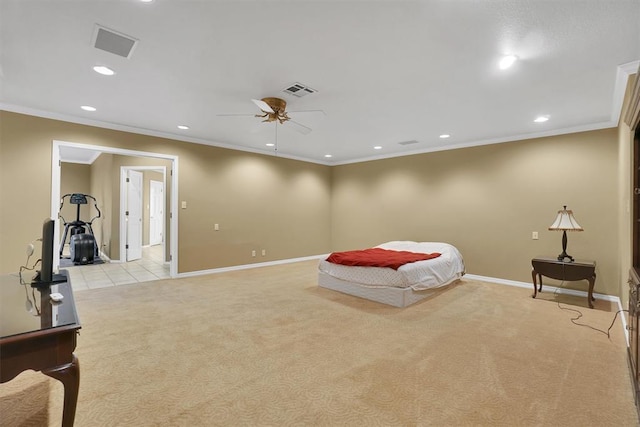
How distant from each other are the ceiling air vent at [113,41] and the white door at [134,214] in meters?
5.51

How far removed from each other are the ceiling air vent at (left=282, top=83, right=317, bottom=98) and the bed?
93.5 inches

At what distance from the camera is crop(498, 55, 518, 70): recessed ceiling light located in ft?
8.46

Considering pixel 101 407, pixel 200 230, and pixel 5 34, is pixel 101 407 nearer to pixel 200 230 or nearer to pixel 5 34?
pixel 5 34

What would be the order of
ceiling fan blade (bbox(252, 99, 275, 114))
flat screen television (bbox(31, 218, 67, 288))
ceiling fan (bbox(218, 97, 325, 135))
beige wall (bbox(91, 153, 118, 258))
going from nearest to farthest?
flat screen television (bbox(31, 218, 67, 288)), ceiling fan blade (bbox(252, 99, 275, 114)), ceiling fan (bbox(218, 97, 325, 135)), beige wall (bbox(91, 153, 118, 258))

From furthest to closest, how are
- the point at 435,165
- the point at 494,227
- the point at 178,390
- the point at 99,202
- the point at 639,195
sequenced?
the point at 99,202
the point at 435,165
the point at 494,227
the point at 639,195
the point at 178,390

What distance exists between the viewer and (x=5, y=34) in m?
2.33

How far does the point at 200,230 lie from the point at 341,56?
169 inches

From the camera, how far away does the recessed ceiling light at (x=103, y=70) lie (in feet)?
9.43

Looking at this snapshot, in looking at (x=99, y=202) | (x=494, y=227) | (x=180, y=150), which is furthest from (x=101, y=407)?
(x=99, y=202)

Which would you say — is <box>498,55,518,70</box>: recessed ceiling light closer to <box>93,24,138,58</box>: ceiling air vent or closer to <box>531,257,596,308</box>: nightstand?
<box>531,257,596,308</box>: nightstand

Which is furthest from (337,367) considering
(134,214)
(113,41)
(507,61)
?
(134,214)

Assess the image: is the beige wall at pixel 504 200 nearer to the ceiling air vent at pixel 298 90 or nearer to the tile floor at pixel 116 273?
the ceiling air vent at pixel 298 90

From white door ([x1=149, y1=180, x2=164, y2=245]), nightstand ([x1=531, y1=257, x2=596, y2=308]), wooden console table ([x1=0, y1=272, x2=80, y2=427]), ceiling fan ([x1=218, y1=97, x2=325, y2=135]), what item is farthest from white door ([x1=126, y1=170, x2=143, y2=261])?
nightstand ([x1=531, y1=257, x2=596, y2=308])

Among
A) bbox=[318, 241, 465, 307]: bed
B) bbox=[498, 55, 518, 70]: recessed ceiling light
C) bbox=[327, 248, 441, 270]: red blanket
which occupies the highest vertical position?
bbox=[498, 55, 518, 70]: recessed ceiling light
